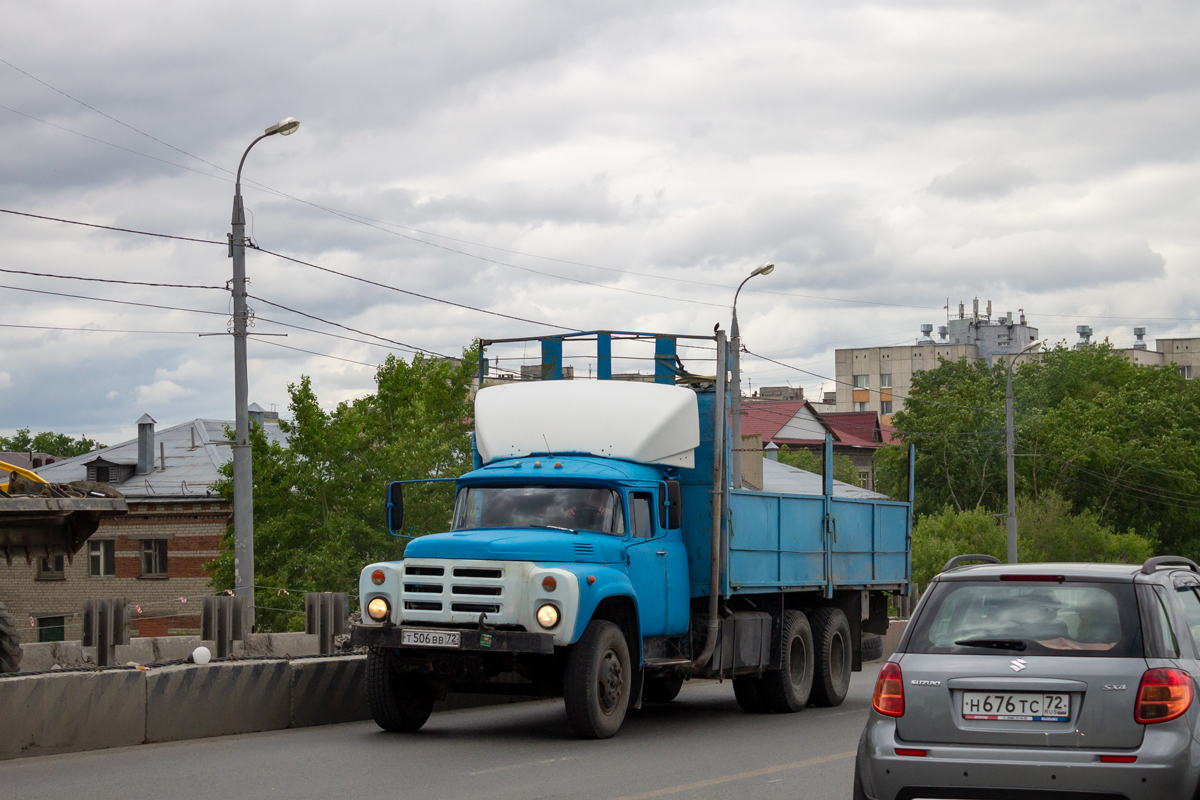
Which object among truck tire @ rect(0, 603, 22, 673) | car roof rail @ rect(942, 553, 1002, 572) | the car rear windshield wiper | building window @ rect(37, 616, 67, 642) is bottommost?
building window @ rect(37, 616, 67, 642)

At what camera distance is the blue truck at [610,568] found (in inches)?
457

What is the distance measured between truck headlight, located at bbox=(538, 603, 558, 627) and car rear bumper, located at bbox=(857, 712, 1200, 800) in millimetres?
4953

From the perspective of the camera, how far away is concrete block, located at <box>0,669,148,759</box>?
10.4 meters

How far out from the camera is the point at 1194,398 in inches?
3209

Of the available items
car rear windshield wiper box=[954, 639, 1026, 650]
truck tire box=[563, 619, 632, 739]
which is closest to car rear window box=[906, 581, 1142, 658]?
car rear windshield wiper box=[954, 639, 1026, 650]

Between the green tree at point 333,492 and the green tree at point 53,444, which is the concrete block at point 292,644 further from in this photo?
the green tree at point 53,444

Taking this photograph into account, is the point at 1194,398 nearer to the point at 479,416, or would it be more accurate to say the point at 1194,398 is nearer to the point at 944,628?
the point at 479,416

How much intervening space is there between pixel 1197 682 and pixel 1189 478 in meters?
74.8

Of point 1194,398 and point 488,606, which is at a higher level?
point 1194,398

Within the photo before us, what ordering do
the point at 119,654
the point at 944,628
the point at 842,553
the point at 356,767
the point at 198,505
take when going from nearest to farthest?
the point at 944,628 < the point at 356,767 < the point at 842,553 < the point at 119,654 < the point at 198,505

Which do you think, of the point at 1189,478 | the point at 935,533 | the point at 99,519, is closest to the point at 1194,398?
the point at 1189,478

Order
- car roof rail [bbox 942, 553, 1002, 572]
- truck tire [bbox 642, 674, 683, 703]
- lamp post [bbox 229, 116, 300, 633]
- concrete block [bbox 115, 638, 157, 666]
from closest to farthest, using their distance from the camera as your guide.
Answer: car roof rail [bbox 942, 553, 1002, 572] < truck tire [bbox 642, 674, 683, 703] < concrete block [bbox 115, 638, 157, 666] < lamp post [bbox 229, 116, 300, 633]

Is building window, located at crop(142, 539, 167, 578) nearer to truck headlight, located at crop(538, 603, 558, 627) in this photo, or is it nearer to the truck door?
the truck door

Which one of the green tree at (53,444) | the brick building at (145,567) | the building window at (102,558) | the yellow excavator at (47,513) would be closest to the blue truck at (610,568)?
the yellow excavator at (47,513)
